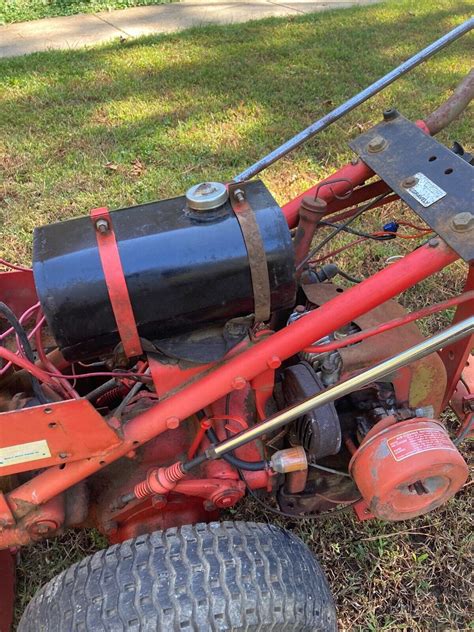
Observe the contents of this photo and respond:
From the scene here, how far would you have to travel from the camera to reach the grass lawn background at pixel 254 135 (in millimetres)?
2066

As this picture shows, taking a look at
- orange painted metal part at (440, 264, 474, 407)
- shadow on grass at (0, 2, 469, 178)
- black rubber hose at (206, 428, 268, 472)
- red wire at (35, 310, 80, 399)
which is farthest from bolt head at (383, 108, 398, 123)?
shadow on grass at (0, 2, 469, 178)

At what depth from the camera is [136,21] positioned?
750cm

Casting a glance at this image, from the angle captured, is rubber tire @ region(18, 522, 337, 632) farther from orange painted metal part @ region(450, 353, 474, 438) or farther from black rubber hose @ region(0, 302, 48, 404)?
orange painted metal part @ region(450, 353, 474, 438)

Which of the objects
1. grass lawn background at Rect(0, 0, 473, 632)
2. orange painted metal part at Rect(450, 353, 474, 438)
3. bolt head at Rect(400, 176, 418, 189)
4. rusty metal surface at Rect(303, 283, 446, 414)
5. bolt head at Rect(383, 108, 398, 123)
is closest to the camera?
bolt head at Rect(400, 176, 418, 189)

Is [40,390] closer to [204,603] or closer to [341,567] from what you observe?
[204,603]

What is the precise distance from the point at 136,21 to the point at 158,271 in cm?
722

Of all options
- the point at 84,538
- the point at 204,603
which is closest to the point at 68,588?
the point at 204,603

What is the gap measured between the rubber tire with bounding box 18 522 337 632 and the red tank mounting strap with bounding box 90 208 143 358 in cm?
54

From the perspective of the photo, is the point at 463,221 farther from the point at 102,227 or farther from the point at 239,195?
the point at 102,227

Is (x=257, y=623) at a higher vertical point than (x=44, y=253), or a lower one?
lower

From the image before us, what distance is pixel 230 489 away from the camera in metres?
1.65

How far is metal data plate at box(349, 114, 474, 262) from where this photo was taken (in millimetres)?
1441

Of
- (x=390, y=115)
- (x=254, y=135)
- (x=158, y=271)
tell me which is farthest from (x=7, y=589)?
(x=254, y=135)

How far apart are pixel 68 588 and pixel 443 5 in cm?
792
